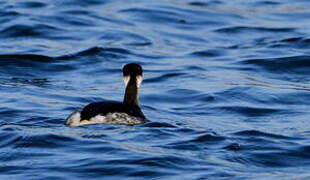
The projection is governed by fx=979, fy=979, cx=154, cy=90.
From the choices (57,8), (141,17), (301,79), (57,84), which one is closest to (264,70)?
(301,79)

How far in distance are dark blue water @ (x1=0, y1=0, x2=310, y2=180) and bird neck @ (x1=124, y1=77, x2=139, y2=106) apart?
50 cm

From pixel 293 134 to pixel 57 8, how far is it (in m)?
12.3

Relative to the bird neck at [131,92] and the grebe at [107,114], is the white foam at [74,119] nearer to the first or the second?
the grebe at [107,114]

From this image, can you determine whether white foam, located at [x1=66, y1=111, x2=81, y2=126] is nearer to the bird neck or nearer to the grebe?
the grebe

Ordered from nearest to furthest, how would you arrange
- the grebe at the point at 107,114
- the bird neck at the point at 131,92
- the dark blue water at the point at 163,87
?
the dark blue water at the point at 163,87 < the grebe at the point at 107,114 < the bird neck at the point at 131,92

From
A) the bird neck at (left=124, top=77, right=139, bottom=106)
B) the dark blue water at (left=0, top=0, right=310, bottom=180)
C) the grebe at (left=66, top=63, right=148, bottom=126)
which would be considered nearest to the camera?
the dark blue water at (left=0, top=0, right=310, bottom=180)

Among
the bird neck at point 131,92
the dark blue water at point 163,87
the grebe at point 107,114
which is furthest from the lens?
the bird neck at point 131,92

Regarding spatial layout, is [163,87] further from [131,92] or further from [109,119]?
[109,119]

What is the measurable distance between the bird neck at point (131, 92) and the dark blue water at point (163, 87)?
19.7 inches

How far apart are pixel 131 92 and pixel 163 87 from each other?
3.49 metres

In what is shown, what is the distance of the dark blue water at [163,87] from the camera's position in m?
11.1

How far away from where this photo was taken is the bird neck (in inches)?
523

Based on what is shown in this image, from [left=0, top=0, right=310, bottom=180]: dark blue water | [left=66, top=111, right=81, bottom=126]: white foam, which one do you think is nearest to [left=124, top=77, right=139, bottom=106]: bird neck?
[left=0, top=0, right=310, bottom=180]: dark blue water

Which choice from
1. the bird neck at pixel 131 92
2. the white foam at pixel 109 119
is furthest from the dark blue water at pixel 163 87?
the bird neck at pixel 131 92
